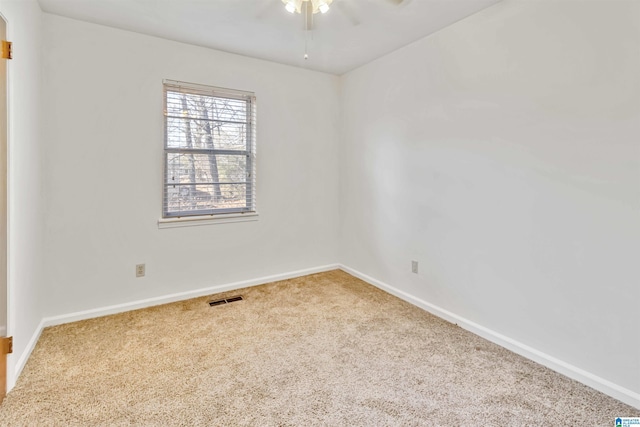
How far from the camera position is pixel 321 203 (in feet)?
13.0

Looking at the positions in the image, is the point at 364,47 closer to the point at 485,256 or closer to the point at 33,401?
the point at 485,256

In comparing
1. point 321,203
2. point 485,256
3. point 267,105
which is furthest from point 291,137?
point 485,256

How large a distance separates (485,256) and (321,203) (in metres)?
1.98

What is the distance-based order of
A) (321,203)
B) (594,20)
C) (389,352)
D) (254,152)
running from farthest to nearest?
(321,203), (254,152), (389,352), (594,20)

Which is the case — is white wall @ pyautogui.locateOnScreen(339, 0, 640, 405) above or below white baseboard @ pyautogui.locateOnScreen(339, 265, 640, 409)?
above

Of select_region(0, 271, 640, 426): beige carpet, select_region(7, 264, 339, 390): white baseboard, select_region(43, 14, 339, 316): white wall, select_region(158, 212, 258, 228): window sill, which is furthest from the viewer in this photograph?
select_region(158, 212, 258, 228): window sill

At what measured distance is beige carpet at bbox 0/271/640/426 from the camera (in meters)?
1.64

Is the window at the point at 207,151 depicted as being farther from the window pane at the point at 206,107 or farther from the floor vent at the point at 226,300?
the floor vent at the point at 226,300

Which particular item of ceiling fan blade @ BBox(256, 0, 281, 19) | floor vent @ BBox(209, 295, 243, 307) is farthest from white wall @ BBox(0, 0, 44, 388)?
ceiling fan blade @ BBox(256, 0, 281, 19)

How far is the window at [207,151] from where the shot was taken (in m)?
3.04

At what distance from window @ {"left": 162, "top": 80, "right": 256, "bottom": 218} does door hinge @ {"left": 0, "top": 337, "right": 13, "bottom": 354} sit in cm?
146

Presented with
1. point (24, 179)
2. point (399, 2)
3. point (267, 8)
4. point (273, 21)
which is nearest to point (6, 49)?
point (24, 179)

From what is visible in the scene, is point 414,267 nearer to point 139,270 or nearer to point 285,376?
point 285,376

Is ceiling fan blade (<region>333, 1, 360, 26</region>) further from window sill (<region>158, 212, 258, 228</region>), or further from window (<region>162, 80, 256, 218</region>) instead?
window sill (<region>158, 212, 258, 228</region>)
